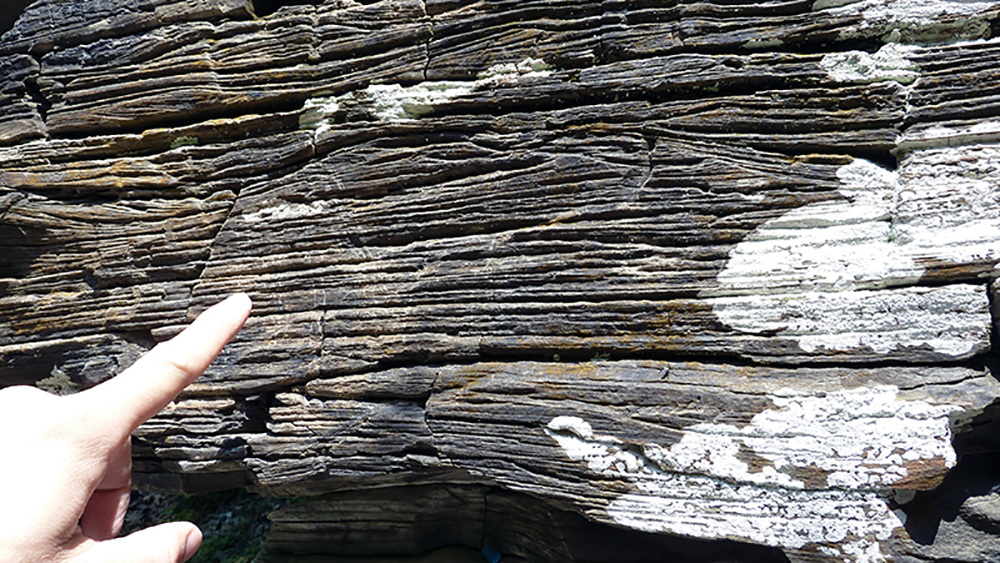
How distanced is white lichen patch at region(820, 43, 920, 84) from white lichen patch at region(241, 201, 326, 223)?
9.65 ft

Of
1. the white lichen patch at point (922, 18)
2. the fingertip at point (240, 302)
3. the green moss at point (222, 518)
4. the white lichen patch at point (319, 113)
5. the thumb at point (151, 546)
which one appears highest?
the white lichen patch at point (922, 18)

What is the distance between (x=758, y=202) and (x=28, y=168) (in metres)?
4.60

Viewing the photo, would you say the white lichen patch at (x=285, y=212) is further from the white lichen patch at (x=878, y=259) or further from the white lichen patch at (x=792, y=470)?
the white lichen patch at (x=878, y=259)

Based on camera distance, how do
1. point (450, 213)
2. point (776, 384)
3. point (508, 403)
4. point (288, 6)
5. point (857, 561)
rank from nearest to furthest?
1. point (857, 561)
2. point (776, 384)
3. point (508, 403)
4. point (450, 213)
5. point (288, 6)

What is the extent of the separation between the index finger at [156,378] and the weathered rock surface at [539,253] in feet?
4.77

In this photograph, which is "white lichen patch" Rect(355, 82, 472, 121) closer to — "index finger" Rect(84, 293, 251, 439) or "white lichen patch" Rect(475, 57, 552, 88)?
"white lichen patch" Rect(475, 57, 552, 88)

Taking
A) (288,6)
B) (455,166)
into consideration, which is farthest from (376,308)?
(288,6)

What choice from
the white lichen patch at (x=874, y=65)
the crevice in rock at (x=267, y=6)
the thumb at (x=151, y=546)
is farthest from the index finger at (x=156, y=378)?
the white lichen patch at (x=874, y=65)

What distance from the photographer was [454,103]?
309 centimetres

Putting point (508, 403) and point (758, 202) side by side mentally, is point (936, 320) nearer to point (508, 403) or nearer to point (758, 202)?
point (758, 202)

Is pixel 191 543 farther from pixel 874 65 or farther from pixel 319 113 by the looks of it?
pixel 874 65

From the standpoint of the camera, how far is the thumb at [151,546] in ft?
4.64

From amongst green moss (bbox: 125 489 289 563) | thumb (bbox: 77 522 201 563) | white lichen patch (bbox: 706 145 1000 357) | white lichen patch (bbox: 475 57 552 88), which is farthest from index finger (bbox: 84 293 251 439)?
green moss (bbox: 125 489 289 563)

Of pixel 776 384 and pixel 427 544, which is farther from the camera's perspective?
pixel 427 544
